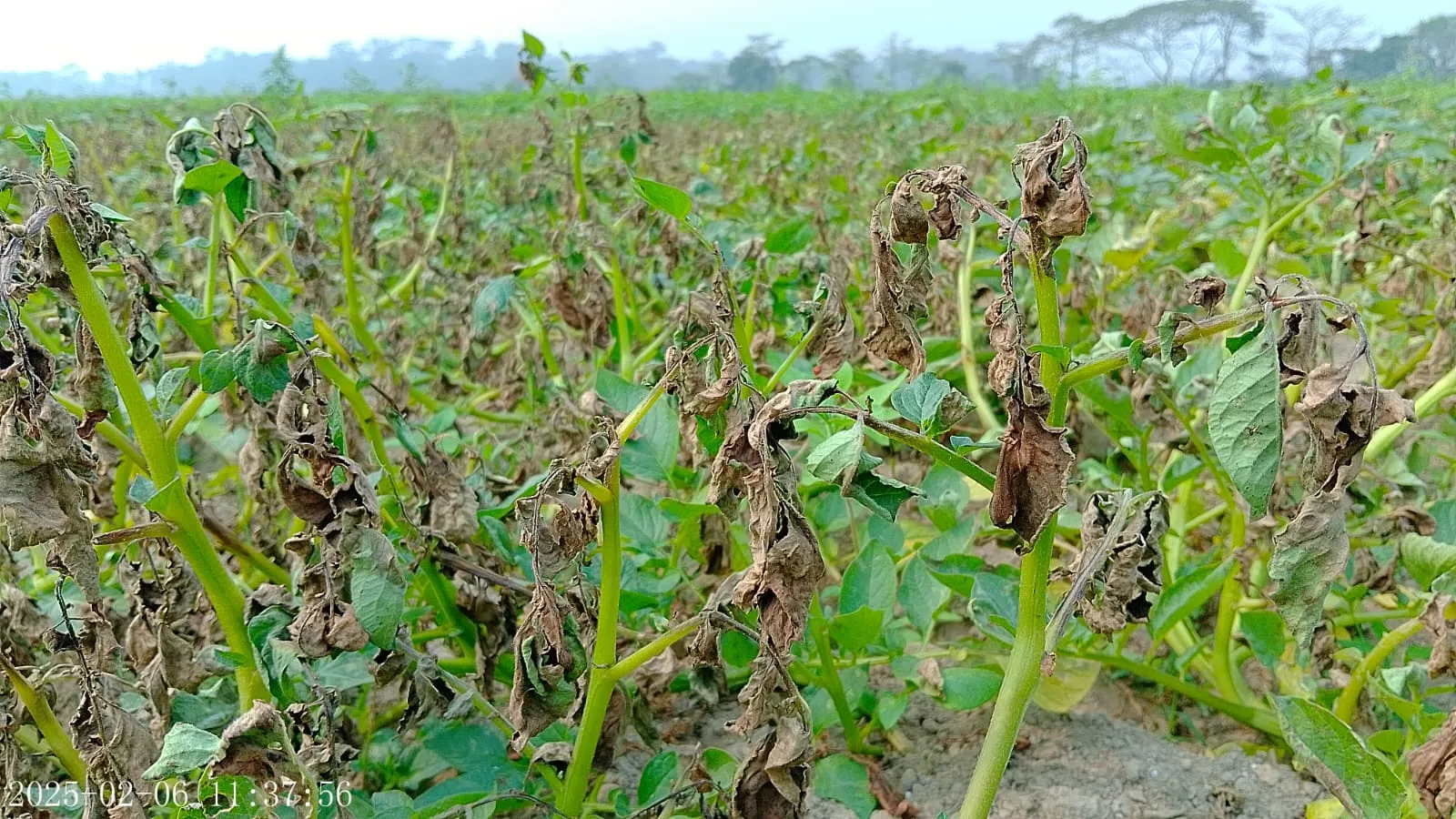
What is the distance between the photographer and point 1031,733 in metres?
1.32

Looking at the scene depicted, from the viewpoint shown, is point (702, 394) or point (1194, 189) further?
point (1194, 189)

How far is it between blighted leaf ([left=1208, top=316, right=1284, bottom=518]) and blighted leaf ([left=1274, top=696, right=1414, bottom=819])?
332 mm

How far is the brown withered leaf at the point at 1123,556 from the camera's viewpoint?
0.84 m

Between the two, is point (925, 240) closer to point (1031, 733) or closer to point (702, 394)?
point (702, 394)

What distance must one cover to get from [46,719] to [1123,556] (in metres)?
0.96

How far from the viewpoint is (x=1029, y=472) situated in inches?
27.1

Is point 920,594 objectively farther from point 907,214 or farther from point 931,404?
point 907,214

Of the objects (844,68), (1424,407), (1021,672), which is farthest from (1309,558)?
(844,68)

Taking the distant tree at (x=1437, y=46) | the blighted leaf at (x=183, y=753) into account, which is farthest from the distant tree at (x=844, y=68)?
the blighted leaf at (x=183, y=753)

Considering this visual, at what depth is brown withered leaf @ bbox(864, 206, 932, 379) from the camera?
30.7 inches

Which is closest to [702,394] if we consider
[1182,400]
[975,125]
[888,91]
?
[1182,400]

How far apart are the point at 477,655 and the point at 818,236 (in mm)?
1850

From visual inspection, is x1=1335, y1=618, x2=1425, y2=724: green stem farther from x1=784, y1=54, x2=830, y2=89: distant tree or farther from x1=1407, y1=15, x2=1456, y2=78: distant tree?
x1=784, y1=54, x2=830, y2=89: distant tree

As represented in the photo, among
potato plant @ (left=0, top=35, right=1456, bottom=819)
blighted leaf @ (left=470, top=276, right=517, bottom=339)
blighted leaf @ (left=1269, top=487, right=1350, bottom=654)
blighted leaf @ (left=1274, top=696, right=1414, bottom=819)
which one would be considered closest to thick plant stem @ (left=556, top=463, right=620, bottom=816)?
potato plant @ (left=0, top=35, right=1456, bottom=819)
